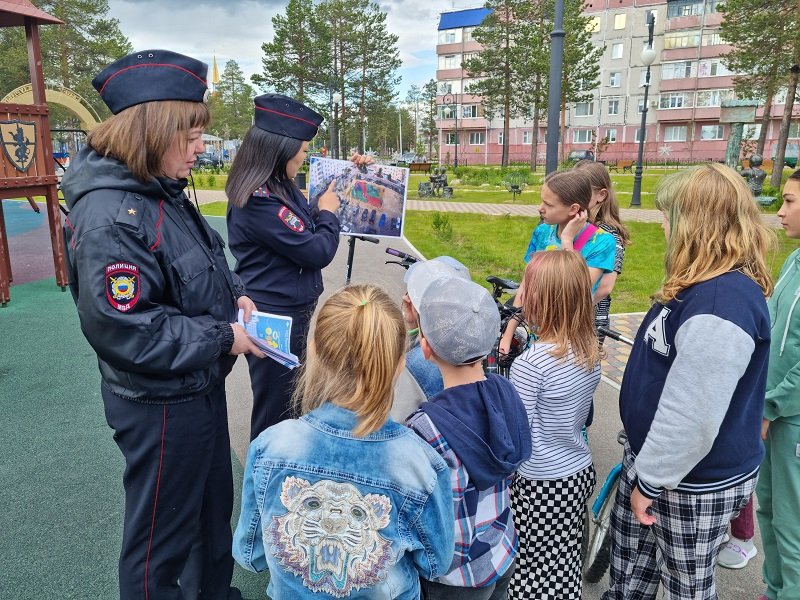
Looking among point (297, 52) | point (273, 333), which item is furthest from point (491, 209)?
point (297, 52)

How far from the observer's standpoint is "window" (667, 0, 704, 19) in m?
52.4

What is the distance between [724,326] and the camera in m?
1.75

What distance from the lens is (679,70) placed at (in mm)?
54281

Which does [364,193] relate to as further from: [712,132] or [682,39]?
[682,39]

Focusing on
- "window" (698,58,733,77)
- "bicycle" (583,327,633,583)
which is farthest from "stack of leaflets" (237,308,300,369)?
Result: "window" (698,58,733,77)

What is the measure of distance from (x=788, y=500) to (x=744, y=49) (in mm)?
28257

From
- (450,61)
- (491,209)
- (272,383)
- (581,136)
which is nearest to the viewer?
(272,383)

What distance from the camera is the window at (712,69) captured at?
52.2 metres

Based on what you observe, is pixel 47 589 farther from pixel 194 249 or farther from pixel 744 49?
pixel 744 49

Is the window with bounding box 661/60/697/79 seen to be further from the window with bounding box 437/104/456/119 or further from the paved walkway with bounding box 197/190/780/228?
the paved walkway with bounding box 197/190/780/228

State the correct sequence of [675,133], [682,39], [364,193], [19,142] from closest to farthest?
[364,193] → [19,142] → [682,39] → [675,133]

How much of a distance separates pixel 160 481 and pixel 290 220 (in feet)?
4.41

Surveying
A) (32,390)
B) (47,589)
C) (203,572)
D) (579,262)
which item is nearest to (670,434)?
(579,262)

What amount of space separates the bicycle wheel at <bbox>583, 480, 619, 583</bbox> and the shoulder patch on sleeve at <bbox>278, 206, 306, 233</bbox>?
1959 millimetres
